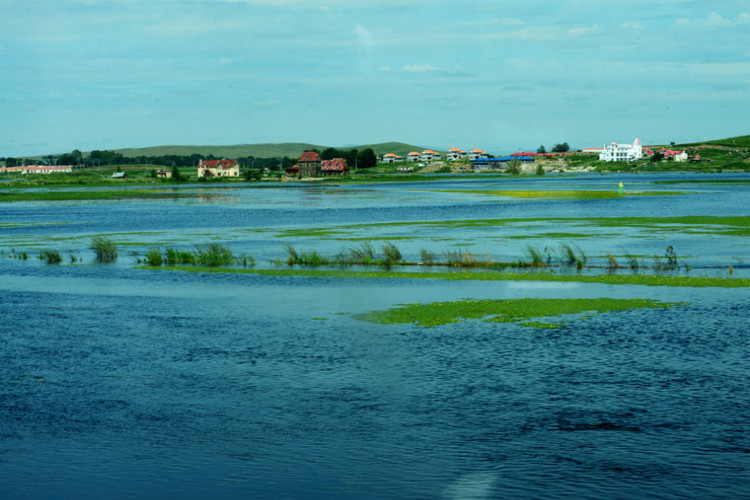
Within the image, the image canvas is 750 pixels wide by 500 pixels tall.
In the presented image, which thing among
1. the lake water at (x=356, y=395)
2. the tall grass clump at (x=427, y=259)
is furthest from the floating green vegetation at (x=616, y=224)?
the lake water at (x=356, y=395)

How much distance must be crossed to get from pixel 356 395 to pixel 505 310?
13178mm

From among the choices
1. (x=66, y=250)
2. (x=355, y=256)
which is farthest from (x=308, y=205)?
(x=355, y=256)

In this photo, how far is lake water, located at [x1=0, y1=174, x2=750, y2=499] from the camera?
1697cm

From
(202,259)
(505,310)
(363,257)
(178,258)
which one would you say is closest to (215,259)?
(202,259)

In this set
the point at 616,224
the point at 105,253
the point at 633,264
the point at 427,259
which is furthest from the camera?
the point at 616,224

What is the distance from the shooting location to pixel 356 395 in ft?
74.1

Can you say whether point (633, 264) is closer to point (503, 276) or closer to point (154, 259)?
point (503, 276)

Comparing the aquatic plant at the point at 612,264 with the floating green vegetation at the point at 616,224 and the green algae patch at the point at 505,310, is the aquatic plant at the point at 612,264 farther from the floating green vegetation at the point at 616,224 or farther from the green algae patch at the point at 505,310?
the floating green vegetation at the point at 616,224

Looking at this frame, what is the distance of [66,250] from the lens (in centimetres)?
6359

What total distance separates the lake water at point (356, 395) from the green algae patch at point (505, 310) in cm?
101

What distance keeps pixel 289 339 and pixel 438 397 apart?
9.06 meters

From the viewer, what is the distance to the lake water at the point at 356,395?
17.0 m

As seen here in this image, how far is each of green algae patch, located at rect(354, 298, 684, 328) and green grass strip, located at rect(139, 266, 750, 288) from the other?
5759mm

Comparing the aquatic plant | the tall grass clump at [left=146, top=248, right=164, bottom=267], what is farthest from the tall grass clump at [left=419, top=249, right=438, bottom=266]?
the tall grass clump at [left=146, top=248, right=164, bottom=267]
